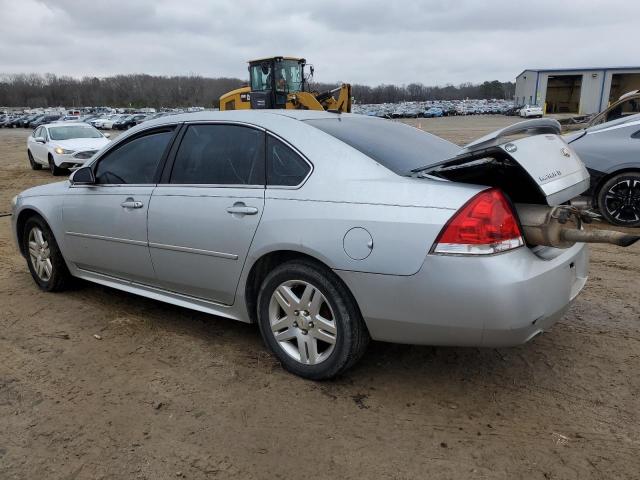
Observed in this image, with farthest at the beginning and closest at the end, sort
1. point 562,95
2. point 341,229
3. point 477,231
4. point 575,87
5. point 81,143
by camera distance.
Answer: point 562,95, point 575,87, point 81,143, point 341,229, point 477,231

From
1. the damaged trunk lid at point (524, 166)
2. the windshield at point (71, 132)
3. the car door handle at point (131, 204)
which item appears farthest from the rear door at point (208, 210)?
the windshield at point (71, 132)

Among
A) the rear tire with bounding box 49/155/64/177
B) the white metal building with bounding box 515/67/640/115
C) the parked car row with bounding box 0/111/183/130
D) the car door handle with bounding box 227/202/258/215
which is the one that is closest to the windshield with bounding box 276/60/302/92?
the rear tire with bounding box 49/155/64/177

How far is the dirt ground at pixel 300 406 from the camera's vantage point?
8.22ft

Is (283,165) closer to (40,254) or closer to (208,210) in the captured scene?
(208,210)

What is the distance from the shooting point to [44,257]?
4.86m

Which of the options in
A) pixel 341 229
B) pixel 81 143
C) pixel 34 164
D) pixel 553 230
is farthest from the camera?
pixel 34 164

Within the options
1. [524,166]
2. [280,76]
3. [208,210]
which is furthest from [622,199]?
[280,76]

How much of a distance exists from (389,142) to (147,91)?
14893 cm

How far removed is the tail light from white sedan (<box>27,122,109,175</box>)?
45.2 ft

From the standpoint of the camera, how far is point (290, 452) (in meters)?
2.60

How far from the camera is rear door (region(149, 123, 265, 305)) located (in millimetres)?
3314

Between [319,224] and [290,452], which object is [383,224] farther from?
[290,452]

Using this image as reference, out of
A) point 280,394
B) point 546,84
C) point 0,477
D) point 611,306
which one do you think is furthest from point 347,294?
point 546,84

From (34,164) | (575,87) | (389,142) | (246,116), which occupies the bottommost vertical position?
(34,164)
